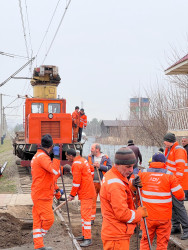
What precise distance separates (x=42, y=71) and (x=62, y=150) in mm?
3812

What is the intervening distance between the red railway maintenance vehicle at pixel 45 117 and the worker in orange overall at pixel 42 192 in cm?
1003

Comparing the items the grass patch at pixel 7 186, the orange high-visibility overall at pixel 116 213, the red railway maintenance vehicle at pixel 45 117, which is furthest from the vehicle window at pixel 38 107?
the orange high-visibility overall at pixel 116 213

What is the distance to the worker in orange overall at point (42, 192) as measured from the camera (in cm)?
625

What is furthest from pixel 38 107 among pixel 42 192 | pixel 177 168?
pixel 42 192

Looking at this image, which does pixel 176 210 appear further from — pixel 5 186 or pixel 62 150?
pixel 62 150

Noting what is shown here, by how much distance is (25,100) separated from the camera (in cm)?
1702

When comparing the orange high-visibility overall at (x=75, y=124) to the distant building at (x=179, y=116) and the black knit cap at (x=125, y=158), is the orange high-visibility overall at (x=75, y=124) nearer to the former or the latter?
the distant building at (x=179, y=116)

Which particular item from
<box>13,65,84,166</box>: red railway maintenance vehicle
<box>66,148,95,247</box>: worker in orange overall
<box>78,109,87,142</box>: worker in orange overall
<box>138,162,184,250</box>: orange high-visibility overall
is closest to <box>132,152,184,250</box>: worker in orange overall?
<box>138,162,184,250</box>: orange high-visibility overall

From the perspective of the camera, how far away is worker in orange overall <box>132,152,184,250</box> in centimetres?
539

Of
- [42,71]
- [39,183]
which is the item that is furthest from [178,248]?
[42,71]

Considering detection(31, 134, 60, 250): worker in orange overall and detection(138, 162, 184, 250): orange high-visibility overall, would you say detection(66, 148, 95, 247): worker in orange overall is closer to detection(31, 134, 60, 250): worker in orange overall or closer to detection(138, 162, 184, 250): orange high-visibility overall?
detection(31, 134, 60, 250): worker in orange overall

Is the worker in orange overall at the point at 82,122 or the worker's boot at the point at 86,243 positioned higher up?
the worker in orange overall at the point at 82,122

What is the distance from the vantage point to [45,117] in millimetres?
16781

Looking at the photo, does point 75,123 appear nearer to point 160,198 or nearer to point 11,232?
point 11,232
